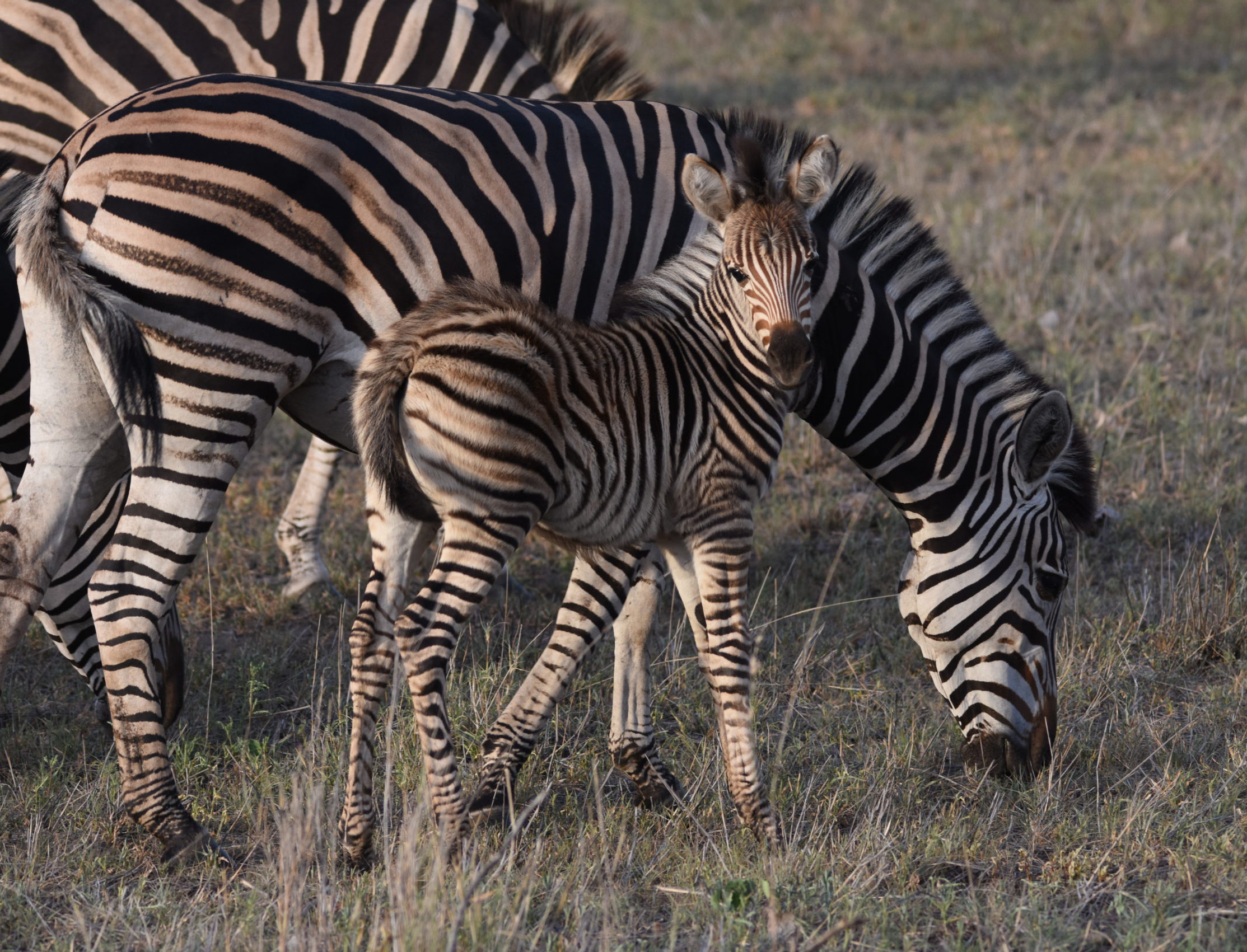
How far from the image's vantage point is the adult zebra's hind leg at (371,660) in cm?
443

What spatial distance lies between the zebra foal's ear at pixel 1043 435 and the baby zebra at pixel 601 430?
3.21 ft

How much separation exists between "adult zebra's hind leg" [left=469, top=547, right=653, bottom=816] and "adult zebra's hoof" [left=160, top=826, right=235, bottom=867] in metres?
0.96

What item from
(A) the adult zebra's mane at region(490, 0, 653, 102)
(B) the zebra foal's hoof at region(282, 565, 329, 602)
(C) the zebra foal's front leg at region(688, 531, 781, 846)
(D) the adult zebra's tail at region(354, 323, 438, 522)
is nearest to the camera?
(D) the adult zebra's tail at region(354, 323, 438, 522)

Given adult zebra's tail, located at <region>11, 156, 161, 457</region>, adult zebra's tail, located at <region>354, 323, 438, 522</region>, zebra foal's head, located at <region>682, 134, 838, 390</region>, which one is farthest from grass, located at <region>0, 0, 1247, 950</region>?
zebra foal's head, located at <region>682, 134, 838, 390</region>

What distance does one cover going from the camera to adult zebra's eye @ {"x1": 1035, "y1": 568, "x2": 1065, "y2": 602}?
5152 millimetres

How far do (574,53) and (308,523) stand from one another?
2.80 m

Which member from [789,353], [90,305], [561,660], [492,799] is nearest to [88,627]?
[90,305]

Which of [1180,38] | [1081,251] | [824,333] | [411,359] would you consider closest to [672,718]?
[824,333]

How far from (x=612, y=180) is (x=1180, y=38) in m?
15.9

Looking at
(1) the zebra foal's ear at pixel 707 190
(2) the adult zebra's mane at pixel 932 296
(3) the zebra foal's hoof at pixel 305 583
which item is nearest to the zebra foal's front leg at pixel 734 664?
(1) the zebra foal's ear at pixel 707 190

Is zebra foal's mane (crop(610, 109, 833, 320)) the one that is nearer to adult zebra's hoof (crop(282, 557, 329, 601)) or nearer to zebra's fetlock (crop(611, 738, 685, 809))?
zebra's fetlock (crop(611, 738, 685, 809))

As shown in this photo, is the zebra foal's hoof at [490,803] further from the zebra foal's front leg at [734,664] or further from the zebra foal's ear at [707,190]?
the zebra foal's ear at [707,190]

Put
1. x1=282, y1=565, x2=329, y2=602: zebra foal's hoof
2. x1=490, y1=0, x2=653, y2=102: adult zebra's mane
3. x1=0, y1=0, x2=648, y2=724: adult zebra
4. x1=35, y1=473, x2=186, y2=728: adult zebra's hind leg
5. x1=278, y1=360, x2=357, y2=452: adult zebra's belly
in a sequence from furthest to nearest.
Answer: x1=282, y1=565, x2=329, y2=602: zebra foal's hoof < x1=490, y1=0, x2=653, y2=102: adult zebra's mane < x1=0, y1=0, x2=648, y2=724: adult zebra < x1=35, y1=473, x2=186, y2=728: adult zebra's hind leg < x1=278, y1=360, x2=357, y2=452: adult zebra's belly

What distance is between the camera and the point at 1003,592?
511 centimetres
